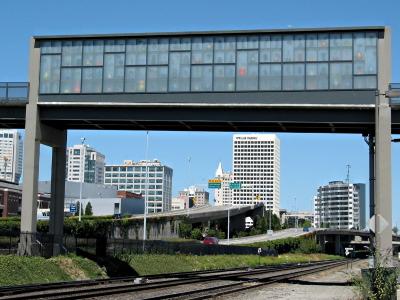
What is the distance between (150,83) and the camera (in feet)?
151

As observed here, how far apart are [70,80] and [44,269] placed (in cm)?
1547

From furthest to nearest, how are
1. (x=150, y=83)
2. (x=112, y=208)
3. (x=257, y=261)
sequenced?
(x=112, y=208)
(x=257, y=261)
(x=150, y=83)

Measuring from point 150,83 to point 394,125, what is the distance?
1706 cm

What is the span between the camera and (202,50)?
46.0 meters

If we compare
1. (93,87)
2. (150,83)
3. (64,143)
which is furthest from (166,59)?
(64,143)

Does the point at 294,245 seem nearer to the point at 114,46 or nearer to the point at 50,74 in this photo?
the point at 114,46

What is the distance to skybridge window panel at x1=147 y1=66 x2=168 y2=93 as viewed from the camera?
45656 millimetres

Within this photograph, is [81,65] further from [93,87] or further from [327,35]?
[327,35]

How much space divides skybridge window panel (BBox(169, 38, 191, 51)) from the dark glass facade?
7 centimetres

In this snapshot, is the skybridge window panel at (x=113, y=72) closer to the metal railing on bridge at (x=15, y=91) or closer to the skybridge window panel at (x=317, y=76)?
the metal railing on bridge at (x=15, y=91)

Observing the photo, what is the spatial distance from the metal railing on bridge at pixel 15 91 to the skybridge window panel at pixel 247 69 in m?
15.3

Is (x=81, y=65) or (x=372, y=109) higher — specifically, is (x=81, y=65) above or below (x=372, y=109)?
above

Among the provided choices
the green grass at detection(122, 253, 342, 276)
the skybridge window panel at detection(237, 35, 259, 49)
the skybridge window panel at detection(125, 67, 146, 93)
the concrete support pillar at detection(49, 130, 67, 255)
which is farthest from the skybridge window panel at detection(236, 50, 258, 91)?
the green grass at detection(122, 253, 342, 276)

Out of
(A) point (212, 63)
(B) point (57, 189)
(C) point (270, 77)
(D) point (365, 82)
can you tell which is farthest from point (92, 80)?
(D) point (365, 82)
